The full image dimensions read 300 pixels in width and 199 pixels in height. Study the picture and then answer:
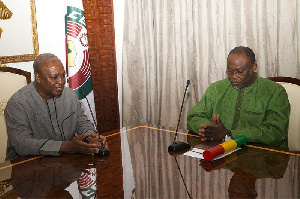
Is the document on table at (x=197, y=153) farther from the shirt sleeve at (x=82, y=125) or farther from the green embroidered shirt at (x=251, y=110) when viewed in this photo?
the shirt sleeve at (x=82, y=125)

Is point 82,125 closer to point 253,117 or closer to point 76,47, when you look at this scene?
point 253,117

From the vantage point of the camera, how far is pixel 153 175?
1974 millimetres

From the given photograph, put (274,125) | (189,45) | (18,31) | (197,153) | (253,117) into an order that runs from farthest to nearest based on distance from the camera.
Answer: (189,45), (18,31), (253,117), (274,125), (197,153)

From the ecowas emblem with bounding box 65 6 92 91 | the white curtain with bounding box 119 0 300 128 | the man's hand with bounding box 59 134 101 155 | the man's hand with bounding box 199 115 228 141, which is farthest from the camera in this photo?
the ecowas emblem with bounding box 65 6 92 91

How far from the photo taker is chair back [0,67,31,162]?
2.92 metres

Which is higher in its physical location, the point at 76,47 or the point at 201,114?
the point at 76,47

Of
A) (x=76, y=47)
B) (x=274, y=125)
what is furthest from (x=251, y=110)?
(x=76, y=47)

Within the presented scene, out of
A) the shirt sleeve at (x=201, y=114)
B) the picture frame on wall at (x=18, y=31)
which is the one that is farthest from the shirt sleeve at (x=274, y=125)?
the picture frame on wall at (x=18, y=31)

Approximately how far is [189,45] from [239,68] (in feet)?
5.41

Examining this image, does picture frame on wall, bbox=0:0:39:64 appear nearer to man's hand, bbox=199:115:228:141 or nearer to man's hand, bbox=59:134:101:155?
man's hand, bbox=59:134:101:155

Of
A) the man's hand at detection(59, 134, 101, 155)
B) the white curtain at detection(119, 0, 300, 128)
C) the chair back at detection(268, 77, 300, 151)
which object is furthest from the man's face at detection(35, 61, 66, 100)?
the white curtain at detection(119, 0, 300, 128)

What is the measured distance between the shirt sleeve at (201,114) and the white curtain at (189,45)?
1102 millimetres

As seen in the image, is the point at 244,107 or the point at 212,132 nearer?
the point at 212,132

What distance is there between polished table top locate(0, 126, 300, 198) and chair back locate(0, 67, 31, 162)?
0.71 m
